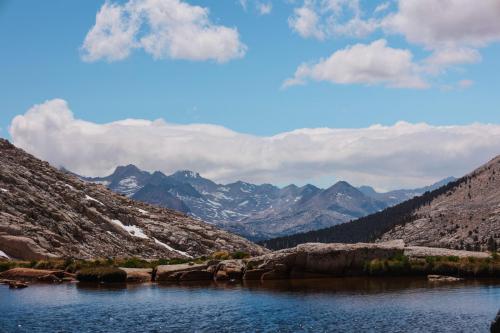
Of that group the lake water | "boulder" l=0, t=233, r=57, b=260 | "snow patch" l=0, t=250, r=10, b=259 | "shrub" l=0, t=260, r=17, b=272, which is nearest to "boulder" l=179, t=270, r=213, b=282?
the lake water

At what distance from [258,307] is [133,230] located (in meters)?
112

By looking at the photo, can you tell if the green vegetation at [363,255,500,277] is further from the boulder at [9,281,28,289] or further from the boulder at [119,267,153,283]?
the boulder at [9,281,28,289]

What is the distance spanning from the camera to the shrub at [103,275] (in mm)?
79000

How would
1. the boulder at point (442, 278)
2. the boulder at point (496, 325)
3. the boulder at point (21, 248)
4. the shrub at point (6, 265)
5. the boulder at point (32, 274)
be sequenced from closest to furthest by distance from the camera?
the boulder at point (496, 325)
the boulder at point (442, 278)
the boulder at point (32, 274)
the shrub at point (6, 265)
the boulder at point (21, 248)

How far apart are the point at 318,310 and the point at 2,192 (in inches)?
4176

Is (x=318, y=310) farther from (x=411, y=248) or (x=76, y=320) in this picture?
(x=411, y=248)

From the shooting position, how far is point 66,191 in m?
166

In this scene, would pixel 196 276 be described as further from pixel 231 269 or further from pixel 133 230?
pixel 133 230

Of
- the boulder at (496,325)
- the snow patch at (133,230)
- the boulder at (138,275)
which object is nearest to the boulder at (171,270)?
the boulder at (138,275)

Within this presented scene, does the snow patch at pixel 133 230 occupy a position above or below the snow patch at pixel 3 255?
above

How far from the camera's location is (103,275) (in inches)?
3108

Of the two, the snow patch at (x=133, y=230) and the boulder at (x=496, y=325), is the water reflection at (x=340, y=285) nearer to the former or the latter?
the boulder at (x=496, y=325)

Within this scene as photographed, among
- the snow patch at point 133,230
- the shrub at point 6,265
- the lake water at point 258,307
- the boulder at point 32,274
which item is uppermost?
the snow patch at point 133,230

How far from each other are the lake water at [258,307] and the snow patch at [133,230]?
8576 cm
